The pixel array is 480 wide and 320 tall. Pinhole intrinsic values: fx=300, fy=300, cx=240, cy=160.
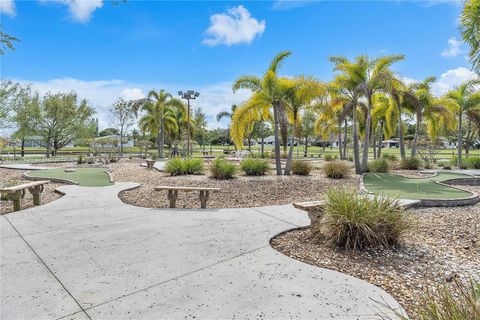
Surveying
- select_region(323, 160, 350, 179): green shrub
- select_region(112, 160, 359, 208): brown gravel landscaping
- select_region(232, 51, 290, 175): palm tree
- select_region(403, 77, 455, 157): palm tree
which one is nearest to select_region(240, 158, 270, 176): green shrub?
select_region(112, 160, 359, 208): brown gravel landscaping

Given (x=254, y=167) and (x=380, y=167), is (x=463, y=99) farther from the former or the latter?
(x=254, y=167)

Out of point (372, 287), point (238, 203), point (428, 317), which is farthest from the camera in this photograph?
point (238, 203)

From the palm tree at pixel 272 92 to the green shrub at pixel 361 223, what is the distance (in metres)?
7.78

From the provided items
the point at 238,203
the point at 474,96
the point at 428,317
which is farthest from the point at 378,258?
the point at 474,96

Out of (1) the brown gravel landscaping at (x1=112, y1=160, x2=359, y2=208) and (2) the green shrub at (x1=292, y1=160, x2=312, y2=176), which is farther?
(2) the green shrub at (x1=292, y1=160, x2=312, y2=176)

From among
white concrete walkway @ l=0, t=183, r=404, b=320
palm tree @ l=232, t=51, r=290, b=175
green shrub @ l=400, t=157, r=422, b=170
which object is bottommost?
white concrete walkway @ l=0, t=183, r=404, b=320

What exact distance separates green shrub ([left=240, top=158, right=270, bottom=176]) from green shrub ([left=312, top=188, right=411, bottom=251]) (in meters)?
7.25

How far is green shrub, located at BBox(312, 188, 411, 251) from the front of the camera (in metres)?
4.12

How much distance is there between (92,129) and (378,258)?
113ft

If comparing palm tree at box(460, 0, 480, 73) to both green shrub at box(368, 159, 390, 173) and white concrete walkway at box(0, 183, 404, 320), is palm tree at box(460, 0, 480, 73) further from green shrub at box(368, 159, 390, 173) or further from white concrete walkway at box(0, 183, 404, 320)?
green shrub at box(368, 159, 390, 173)

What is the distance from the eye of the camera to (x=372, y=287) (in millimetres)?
3051

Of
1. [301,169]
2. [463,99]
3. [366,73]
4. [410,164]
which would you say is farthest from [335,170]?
[463,99]

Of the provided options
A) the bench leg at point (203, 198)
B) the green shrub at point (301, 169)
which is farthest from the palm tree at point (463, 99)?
the bench leg at point (203, 198)

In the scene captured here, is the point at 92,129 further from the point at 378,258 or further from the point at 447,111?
the point at 378,258
